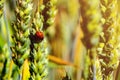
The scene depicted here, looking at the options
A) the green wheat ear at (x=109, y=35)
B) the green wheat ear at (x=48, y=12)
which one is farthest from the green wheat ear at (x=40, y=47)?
the green wheat ear at (x=109, y=35)

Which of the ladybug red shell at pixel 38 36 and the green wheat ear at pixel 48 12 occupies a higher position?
the green wheat ear at pixel 48 12

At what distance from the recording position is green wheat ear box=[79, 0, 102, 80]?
2.08 ft

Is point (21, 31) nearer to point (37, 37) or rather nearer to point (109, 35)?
point (37, 37)

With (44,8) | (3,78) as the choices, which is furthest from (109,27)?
(3,78)

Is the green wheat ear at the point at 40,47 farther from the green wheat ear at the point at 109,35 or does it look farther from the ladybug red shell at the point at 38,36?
the green wheat ear at the point at 109,35

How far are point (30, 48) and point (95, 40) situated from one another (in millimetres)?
128

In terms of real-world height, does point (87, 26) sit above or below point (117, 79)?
above

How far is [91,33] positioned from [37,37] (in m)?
0.10

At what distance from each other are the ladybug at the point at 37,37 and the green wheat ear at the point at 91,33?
0.27 ft

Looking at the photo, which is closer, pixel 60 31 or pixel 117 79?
pixel 117 79

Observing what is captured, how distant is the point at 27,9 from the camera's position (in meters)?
0.65

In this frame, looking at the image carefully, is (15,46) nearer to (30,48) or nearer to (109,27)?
(30,48)

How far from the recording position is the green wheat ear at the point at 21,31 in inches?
25.5

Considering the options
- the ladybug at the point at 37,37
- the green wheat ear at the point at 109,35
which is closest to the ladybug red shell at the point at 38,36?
the ladybug at the point at 37,37
